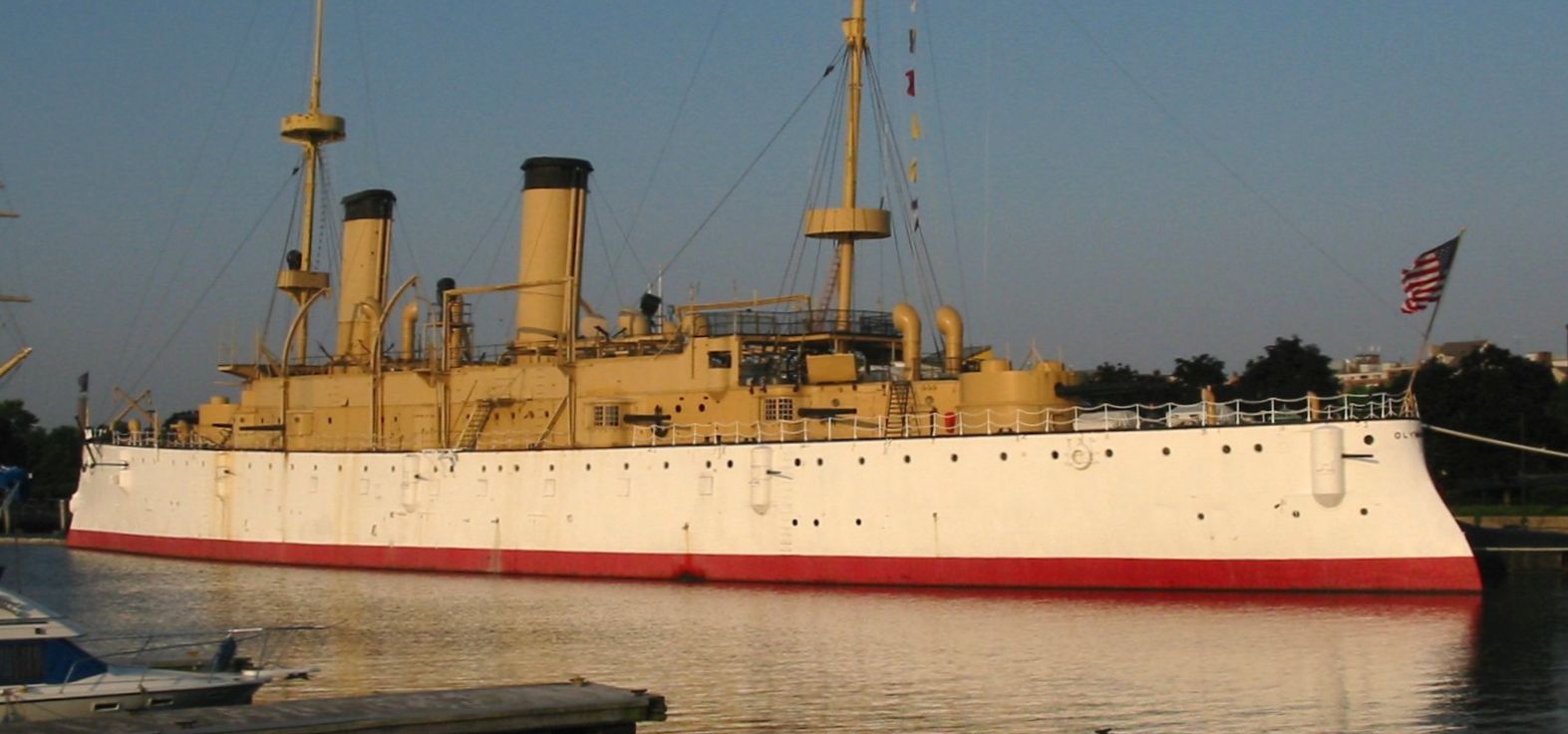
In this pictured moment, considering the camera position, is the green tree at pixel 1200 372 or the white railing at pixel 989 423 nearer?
the white railing at pixel 989 423

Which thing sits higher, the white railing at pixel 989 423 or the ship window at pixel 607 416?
the ship window at pixel 607 416

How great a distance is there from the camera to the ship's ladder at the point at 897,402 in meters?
34.8

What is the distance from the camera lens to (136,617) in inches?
1224

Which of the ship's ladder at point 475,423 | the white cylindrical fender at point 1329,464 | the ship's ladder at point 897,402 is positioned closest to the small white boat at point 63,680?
the ship's ladder at point 897,402

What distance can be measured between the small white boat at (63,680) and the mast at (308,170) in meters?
32.0

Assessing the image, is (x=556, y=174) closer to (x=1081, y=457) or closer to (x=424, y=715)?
(x=1081, y=457)

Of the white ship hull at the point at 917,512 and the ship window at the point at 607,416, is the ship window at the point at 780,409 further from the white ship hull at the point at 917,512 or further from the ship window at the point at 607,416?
the ship window at the point at 607,416

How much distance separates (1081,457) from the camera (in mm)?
31656

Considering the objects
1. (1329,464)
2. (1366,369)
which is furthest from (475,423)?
(1366,369)

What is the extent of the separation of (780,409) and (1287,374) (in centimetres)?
3142

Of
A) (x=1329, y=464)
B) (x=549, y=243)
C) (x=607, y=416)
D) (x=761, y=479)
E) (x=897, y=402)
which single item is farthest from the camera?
(x=549, y=243)

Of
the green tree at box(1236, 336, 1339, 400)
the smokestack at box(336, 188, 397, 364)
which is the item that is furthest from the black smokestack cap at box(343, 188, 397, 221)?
the green tree at box(1236, 336, 1339, 400)

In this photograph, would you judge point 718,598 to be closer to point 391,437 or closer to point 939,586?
point 939,586

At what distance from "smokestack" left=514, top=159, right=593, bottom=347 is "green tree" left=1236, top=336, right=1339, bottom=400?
93.5ft
